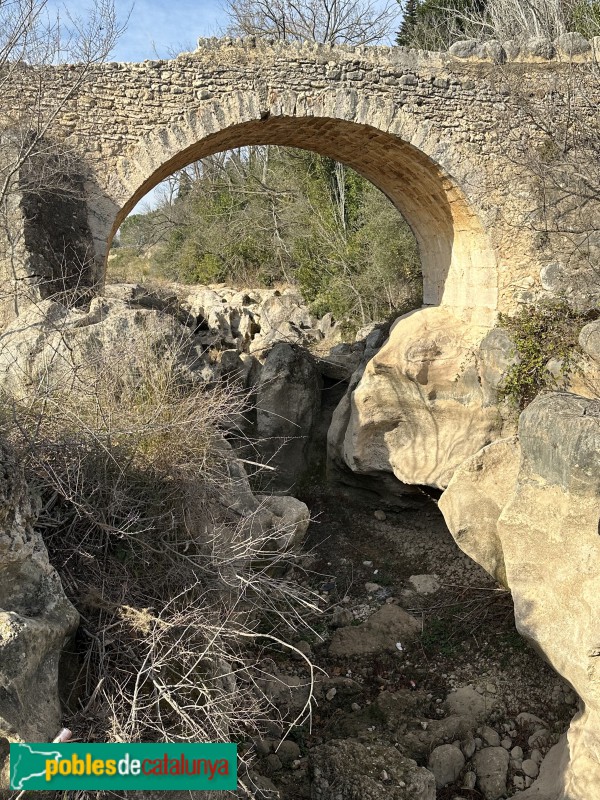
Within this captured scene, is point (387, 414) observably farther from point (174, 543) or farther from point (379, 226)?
point (379, 226)

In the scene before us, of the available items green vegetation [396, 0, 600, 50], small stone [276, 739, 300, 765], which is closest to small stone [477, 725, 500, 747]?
small stone [276, 739, 300, 765]

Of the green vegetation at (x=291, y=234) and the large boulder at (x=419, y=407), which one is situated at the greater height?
the green vegetation at (x=291, y=234)

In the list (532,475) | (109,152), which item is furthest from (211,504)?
(109,152)

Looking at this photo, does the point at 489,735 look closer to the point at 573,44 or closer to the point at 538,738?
the point at 538,738

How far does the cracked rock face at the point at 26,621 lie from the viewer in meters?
2.32

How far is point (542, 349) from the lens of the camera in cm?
655

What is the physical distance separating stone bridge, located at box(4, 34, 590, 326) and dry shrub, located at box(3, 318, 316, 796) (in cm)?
315

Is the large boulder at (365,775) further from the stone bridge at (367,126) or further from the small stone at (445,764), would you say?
the stone bridge at (367,126)

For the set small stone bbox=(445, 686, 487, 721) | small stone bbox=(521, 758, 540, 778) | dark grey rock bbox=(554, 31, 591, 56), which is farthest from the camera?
dark grey rock bbox=(554, 31, 591, 56)

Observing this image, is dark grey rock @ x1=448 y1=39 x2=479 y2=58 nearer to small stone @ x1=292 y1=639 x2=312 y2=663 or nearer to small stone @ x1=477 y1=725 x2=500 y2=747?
small stone @ x1=292 y1=639 x2=312 y2=663

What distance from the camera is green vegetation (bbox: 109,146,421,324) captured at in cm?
1206

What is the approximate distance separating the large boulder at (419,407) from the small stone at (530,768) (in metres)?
3.18

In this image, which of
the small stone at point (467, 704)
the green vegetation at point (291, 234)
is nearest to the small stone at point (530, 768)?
the small stone at point (467, 704)

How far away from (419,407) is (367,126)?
302cm
